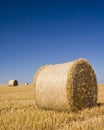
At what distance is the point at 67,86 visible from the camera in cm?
962

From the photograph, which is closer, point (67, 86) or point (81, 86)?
point (67, 86)

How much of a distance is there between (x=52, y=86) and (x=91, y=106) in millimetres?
1656

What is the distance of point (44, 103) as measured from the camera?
10375 mm

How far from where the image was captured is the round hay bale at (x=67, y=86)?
9.64 meters

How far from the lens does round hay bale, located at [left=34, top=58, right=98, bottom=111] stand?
9641mm

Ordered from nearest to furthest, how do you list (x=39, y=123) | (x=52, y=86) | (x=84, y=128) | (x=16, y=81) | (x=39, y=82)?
(x=84, y=128)
(x=39, y=123)
(x=52, y=86)
(x=39, y=82)
(x=16, y=81)

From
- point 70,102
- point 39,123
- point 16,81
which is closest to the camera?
point 39,123

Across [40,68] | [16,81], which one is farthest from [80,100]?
[16,81]

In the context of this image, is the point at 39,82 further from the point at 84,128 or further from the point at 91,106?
the point at 84,128

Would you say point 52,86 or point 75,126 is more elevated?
point 52,86

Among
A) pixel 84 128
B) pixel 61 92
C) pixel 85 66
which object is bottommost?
pixel 84 128

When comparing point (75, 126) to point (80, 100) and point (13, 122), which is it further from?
point (80, 100)

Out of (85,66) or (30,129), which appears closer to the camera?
(30,129)

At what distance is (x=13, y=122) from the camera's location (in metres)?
7.29
